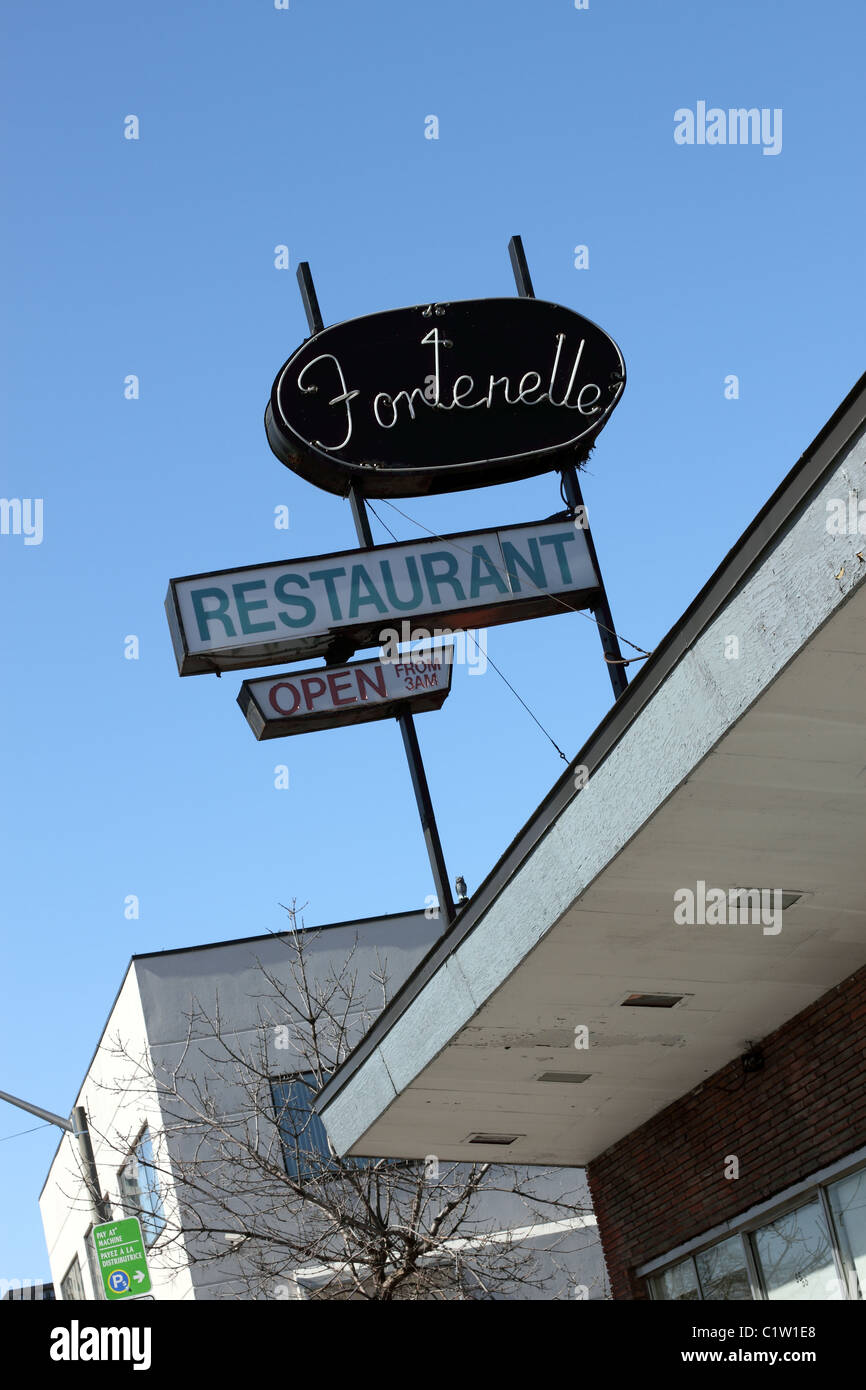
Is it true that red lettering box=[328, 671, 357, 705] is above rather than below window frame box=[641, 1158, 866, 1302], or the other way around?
above

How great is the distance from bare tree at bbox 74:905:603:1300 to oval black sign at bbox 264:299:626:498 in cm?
699

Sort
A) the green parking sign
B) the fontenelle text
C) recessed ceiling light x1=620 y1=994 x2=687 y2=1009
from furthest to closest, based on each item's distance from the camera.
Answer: the green parking sign
the fontenelle text
recessed ceiling light x1=620 y1=994 x2=687 y2=1009

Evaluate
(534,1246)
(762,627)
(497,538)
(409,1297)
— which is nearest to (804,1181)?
(762,627)

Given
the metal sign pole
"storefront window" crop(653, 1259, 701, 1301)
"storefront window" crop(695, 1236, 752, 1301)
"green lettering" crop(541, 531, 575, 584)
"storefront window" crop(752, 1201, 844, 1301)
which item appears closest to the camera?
"storefront window" crop(752, 1201, 844, 1301)

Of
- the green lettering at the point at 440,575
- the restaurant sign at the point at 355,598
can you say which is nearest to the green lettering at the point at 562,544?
the restaurant sign at the point at 355,598

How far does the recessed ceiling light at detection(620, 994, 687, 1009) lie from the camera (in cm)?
946

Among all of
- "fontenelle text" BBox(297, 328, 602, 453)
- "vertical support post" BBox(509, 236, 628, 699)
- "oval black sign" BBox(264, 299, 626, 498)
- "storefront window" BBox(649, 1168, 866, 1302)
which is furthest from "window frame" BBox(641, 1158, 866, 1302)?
"fontenelle text" BBox(297, 328, 602, 453)

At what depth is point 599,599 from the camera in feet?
48.1

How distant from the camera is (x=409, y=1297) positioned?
17.1 metres

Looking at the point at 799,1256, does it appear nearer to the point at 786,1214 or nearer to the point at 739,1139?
the point at 786,1214

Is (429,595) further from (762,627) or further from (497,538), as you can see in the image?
(762,627)

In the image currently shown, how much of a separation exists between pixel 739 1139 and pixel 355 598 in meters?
6.00

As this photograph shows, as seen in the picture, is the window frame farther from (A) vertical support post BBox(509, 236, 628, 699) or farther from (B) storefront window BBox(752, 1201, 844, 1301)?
(A) vertical support post BBox(509, 236, 628, 699)

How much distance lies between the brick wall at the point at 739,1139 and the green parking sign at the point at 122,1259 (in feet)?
16.9
